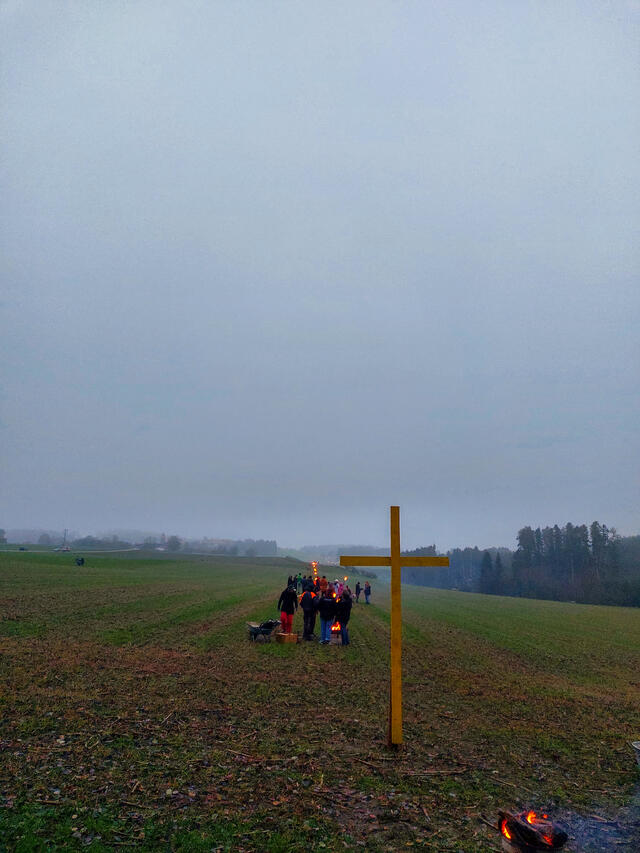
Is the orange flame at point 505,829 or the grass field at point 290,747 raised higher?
the orange flame at point 505,829

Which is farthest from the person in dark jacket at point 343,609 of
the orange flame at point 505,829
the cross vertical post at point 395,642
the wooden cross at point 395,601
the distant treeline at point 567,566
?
the distant treeline at point 567,566

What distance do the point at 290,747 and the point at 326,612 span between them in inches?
376

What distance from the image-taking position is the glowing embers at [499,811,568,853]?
4449 mm

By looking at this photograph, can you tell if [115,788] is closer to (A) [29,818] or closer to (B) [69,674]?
(A) [29,818]

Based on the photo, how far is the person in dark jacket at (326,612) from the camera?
17.7 metres

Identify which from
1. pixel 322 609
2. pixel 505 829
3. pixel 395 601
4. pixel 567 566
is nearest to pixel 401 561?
pixel 395 601

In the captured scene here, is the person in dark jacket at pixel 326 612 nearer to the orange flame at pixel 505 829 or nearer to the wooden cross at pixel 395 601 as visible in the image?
the wooden cross at pixel 395 601

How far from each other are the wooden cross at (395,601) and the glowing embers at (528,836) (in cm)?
365

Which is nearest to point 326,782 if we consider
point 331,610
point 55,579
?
point 331,610

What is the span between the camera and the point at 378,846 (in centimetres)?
564

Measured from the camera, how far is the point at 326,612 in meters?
17.8

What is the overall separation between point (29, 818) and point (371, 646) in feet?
45.8

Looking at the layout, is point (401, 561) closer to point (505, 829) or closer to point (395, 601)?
point (395, 601)

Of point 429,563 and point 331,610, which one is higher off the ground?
point 429,563
